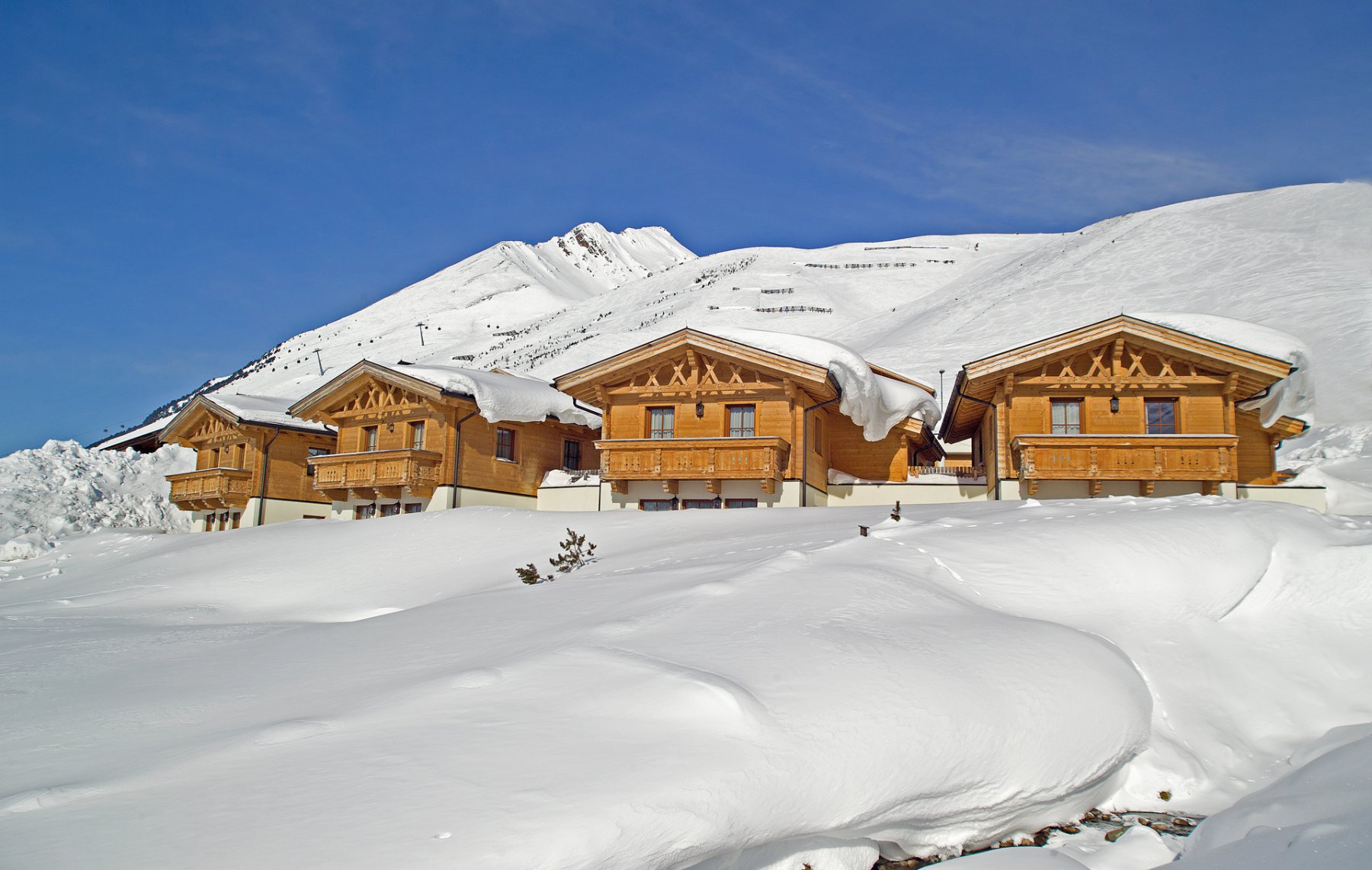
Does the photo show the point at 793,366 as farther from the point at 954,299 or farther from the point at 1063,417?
the point at 954,299

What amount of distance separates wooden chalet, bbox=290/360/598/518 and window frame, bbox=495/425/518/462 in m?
0.03

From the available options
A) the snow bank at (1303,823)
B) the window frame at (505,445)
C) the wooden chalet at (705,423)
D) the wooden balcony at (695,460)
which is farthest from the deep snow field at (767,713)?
the window frame at (505,445)

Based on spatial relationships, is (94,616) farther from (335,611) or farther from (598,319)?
(598,319)

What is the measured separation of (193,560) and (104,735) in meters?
13.3

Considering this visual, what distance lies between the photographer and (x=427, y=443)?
92.1 feet

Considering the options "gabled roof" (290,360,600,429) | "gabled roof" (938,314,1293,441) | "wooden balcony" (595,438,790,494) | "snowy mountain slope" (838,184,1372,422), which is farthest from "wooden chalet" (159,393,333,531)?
"snowy mountain slope" (838,184,1372,422)

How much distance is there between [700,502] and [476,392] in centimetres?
781

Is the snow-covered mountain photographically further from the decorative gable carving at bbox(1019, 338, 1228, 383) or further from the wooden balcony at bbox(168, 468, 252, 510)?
the wooden balcony at bbox(168, 468, 252, 510)

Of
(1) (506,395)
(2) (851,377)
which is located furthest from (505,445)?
(2) (851,377)

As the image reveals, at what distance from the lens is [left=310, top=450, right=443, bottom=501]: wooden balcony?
89.1 ft

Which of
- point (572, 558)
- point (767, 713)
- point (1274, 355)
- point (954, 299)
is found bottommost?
point (767, 713)

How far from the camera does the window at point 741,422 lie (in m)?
24.3

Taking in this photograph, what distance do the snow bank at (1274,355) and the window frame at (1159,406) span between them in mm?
1721

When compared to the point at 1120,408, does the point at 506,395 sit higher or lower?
higher
